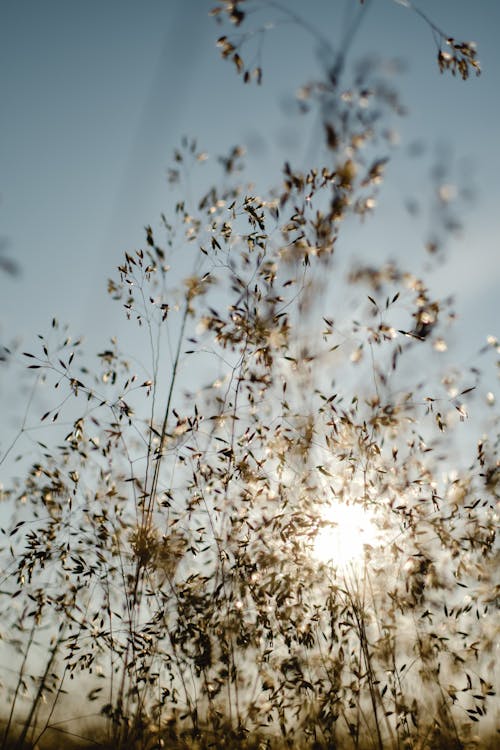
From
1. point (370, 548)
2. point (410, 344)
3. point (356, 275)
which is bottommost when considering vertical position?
point (370, 548)

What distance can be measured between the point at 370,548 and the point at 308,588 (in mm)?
539

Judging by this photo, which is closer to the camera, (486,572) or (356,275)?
(356,275)

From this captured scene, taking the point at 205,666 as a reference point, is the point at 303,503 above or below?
above

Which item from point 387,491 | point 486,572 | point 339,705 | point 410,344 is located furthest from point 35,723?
point 410,344

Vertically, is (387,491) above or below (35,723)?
above

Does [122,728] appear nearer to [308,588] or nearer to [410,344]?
[308,588]

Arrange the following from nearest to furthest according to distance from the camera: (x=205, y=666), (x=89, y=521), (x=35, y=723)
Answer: (x=35, y=723) < (x=205, y=666) < (x=89, y=521)

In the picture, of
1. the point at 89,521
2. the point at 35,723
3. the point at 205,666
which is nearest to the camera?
the point at 35,723

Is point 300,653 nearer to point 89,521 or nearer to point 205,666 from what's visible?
point 205,666

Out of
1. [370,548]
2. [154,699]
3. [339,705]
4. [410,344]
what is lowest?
[339,705]

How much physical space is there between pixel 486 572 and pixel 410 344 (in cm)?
178

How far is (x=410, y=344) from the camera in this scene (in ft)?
10.2

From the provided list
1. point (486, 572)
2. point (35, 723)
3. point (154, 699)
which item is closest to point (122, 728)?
point (154, 699)

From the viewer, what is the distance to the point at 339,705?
2.94 metres
